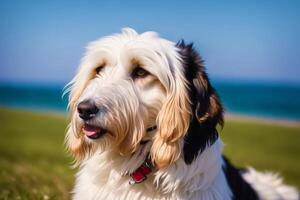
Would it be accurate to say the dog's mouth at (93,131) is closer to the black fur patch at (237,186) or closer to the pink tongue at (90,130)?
the pink tongue at (90,130)

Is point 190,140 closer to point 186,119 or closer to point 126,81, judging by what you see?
point 186,119

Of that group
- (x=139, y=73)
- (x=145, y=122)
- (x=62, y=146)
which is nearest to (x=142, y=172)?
(x=145, y=122)

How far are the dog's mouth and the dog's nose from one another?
0.57 feet

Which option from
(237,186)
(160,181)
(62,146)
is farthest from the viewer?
(62,146)

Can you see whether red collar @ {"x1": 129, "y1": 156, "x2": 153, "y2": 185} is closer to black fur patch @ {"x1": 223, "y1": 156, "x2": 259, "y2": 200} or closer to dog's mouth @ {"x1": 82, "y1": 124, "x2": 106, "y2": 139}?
dog's mouth @ {"x1": 82, "y1": 124, "x2": 106, "y2": 139}

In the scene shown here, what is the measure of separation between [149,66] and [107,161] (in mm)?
940

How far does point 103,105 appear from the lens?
4.55 meters

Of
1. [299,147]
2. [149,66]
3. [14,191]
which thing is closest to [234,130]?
[299,147]

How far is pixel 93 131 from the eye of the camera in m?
4.75

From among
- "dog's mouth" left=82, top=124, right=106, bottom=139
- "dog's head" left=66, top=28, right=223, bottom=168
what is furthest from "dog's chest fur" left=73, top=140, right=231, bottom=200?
"dog's mouth" left=82, top=124, right=106, bottom=139

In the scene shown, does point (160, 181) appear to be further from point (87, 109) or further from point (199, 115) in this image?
point (87, 109)

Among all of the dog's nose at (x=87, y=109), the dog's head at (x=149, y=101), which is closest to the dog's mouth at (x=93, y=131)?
the dog's head at (x=149, y=101)

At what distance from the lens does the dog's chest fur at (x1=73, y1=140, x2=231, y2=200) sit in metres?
4.98

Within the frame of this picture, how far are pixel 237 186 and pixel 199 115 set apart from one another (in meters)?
1.39
